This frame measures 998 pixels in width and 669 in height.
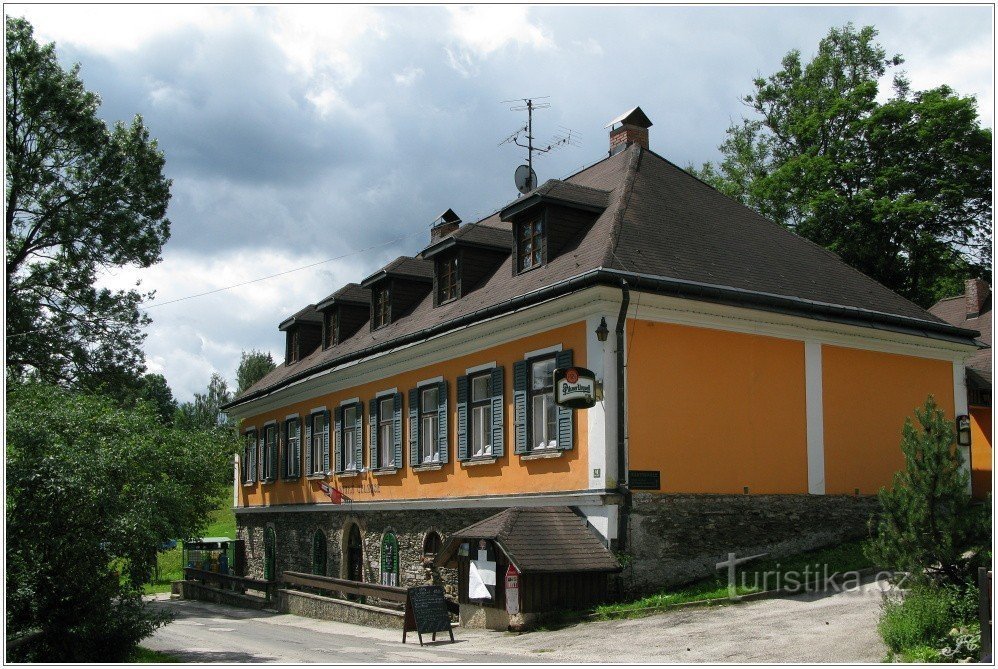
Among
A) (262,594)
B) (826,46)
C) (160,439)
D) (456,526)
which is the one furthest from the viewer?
(826,46)

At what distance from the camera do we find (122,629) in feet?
48.8

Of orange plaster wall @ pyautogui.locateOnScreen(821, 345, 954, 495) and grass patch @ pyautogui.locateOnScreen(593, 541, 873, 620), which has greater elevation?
orange plaster wall @ pyautogui.locateOnScreen(821, 345, 954, 495)

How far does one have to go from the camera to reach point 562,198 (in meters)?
21.1

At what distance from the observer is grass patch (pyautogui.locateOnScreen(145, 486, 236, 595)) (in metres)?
29.8

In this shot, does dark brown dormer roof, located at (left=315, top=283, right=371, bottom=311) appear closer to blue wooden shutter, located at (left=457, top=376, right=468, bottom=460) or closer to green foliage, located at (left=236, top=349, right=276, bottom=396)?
blue wooden shutter, located at (left=457, top=376, right=468, bottom=460)

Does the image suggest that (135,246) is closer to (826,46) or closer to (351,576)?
(351,576)

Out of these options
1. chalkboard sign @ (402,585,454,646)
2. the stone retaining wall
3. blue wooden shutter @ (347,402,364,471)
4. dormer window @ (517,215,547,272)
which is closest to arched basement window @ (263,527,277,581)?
blue wooden shutter @ (347,402,364,471)

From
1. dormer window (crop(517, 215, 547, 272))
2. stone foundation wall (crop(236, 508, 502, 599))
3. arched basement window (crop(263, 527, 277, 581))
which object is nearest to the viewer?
dormer window (crop(517, 215, 547, 272))

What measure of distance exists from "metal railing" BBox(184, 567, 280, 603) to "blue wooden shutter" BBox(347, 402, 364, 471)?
3.54 m

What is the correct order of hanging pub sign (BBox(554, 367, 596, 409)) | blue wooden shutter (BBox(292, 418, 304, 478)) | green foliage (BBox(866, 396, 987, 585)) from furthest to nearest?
1. blue wooden shutter (BBox(292, 418, 304, 478))
2. hanging pub sign (BBox(554, 367, 596, 409))
3. green foliage (BBox(866, 396, 987, 585))

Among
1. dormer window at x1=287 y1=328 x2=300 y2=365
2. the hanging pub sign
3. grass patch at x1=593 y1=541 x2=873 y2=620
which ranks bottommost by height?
grass patch at x1=593 y1=541 x2=873 y2=620

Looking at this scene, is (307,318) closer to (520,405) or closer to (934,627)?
(520,405)

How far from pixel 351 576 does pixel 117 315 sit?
10.3 meters

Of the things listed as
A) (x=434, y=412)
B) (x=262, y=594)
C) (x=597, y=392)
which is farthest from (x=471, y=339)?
(x=262, y=594)
